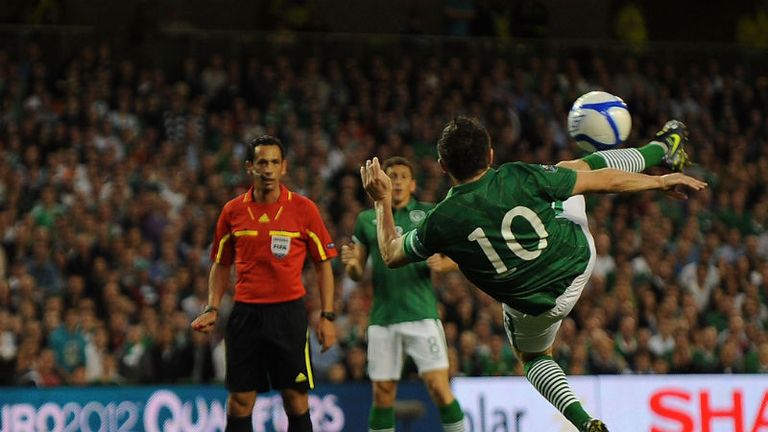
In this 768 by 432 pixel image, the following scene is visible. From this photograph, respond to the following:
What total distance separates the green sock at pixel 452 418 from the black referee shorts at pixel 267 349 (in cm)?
103

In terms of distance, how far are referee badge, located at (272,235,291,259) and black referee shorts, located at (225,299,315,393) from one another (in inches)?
12.5

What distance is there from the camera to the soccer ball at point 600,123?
765 cm

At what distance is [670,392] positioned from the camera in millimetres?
10836

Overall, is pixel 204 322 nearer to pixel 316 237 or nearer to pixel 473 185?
pixel 316 237

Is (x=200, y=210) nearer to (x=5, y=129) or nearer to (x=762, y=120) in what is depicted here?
(x=5, y=129)

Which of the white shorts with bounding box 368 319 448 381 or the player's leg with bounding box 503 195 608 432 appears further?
the white shorts with bounding box 368 319 448 381

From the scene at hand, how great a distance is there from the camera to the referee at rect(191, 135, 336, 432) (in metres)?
8.05

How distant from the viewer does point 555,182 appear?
21.6ft

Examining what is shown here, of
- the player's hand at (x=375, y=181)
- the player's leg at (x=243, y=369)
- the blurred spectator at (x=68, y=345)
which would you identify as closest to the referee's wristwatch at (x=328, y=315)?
the player's leg at (x=243, y=369)

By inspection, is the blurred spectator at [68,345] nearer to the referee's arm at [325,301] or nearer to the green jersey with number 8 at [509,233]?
the referee's arm at [325,301]

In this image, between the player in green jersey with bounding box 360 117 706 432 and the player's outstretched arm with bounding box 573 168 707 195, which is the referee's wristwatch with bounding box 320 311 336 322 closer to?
the player in green jersey with bounding box 360 117 706 432

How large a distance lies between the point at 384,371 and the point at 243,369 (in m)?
1.26

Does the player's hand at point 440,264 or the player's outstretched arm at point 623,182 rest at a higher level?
the player's outstretched arm at point 623,182

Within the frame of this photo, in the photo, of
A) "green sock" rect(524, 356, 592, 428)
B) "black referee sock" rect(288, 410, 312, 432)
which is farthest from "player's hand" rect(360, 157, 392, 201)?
"black referee sock" rect(288, 410, 312, 432)
